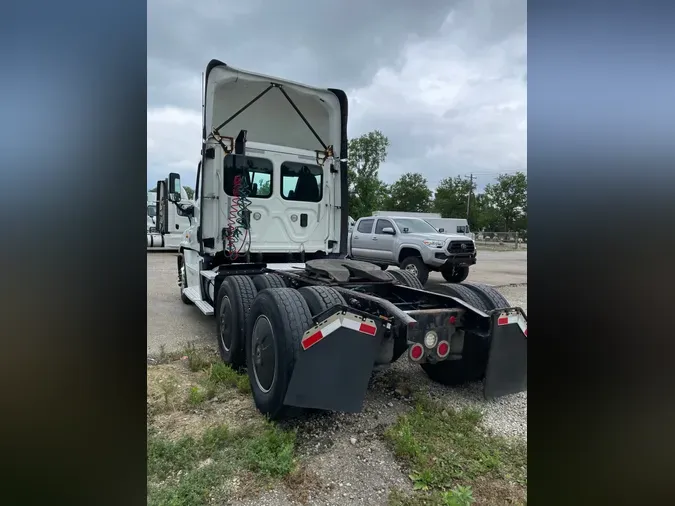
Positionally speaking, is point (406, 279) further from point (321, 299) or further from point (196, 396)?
point (196, 396)

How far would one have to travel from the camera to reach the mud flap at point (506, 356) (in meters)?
3.55

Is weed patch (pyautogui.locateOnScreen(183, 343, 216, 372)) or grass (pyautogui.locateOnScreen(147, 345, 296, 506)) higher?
weed patch (pyautogui.locateOnScreen(183, 343, 216, 372))

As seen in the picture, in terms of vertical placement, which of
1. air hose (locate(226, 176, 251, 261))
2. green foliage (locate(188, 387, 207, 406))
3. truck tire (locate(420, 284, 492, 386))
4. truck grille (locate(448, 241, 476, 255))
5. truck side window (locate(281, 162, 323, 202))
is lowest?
green foliage (locate(188, 387, 207, 406))

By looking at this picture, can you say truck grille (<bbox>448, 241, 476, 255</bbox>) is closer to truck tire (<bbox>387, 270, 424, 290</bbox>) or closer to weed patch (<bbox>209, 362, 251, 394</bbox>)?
truck tire (<bbox>387, 270, 424, 290</bbox>)

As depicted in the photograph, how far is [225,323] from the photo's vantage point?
5.05m

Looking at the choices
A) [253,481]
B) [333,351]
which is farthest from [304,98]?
[253,481]

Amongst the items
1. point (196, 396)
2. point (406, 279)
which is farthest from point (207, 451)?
point (406, 279)

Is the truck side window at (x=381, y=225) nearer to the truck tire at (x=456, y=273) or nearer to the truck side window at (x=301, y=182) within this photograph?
the truck tire at (x=456, y=273)

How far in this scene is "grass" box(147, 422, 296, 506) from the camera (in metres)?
2.53

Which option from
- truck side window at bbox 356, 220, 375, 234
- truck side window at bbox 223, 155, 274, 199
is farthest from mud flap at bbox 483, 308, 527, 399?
truck side window at bbox 356, 220, 375, 234

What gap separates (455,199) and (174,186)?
64.9m
